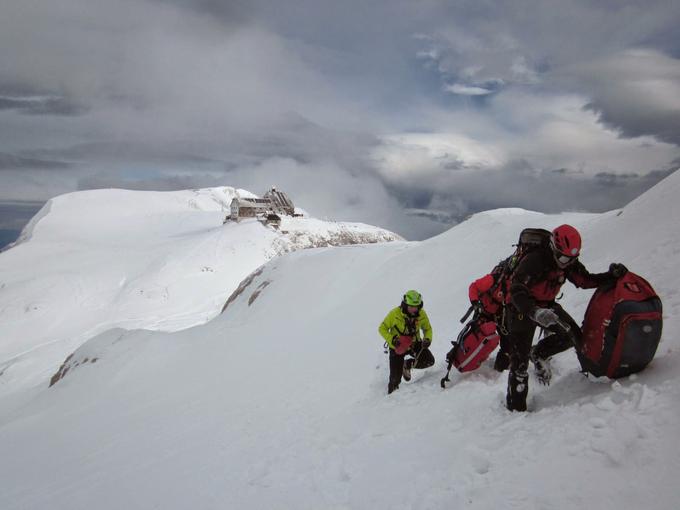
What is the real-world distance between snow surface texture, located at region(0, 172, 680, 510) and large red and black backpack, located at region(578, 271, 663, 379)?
0.22m

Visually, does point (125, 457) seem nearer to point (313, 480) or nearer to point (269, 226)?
point (313, 480)

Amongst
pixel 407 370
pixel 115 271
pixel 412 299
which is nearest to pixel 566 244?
pixel 412 299

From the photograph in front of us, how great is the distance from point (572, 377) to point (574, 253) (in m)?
1.78

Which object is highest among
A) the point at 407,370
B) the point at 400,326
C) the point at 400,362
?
the point at 400,326

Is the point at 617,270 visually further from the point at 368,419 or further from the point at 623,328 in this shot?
the point at 368,419

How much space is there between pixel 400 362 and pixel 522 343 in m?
3.48

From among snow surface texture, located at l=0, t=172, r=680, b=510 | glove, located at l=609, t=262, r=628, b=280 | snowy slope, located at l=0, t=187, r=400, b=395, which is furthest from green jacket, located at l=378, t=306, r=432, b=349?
snowy slope, located at l=0, t=187, r=400, b=395

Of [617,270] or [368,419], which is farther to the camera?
[368,419]

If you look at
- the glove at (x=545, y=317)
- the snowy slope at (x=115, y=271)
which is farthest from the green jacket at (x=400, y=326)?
the snowy slope at (x=115, y=271)

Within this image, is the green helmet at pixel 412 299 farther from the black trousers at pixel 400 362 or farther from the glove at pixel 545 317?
the glove at pixel 545 317

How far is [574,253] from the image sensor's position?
163 inches

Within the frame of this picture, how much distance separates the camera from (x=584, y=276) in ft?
14.7

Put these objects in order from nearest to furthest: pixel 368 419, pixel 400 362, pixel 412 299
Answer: pixel 368 419 → pixel 412 299 → pixel 400 362

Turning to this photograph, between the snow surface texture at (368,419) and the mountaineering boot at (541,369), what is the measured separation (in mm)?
120
